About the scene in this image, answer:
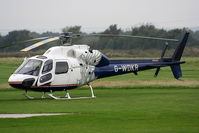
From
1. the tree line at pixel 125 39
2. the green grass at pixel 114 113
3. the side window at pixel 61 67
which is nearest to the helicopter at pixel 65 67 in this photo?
the side window at pixel 61 67

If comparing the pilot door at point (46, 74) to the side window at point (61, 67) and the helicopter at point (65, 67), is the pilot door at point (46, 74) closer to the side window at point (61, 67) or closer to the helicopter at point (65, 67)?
the helicopter at point (65, 67)

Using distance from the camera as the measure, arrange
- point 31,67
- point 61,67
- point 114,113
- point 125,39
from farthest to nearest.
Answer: point 125,39
point 61,67
point 31,67
point 114,113

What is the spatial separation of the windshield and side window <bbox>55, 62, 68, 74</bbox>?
2.96 ft

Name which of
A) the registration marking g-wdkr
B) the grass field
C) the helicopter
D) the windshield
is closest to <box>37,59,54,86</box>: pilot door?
the helicopter

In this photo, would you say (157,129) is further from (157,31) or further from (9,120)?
(157,31)

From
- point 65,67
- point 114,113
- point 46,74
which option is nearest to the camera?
point 114,113

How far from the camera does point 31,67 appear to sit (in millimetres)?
24500

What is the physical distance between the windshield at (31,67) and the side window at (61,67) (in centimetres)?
90

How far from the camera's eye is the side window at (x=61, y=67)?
25.2m

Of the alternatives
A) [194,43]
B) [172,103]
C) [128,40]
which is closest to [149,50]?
[128,40]

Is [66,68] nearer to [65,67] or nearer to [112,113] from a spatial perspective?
[65,67]

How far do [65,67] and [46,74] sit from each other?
1.13m

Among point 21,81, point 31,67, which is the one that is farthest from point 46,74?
point 21,81

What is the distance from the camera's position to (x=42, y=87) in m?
24.8
